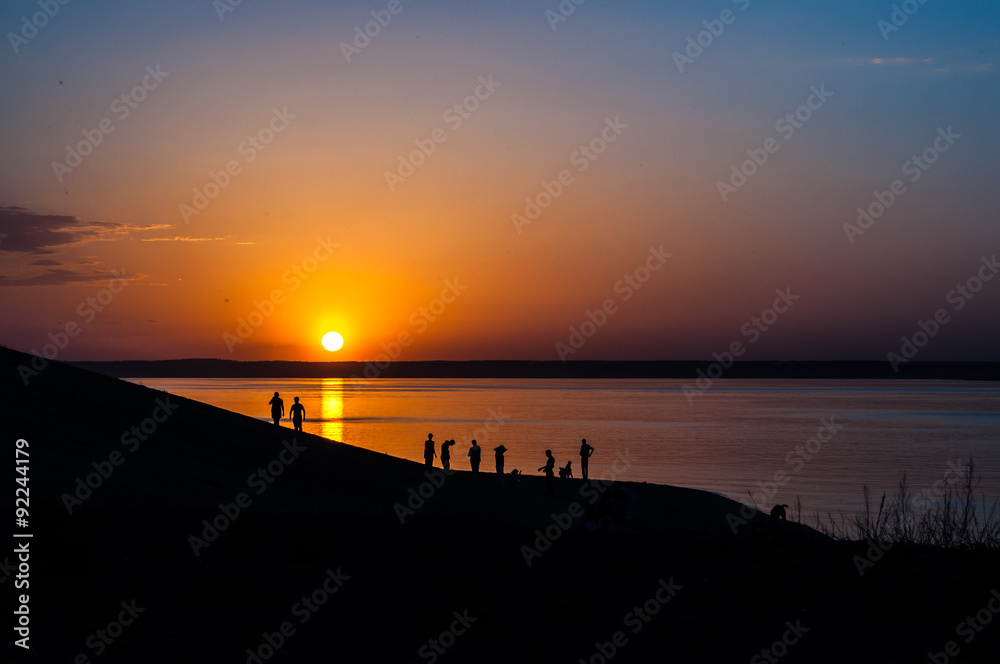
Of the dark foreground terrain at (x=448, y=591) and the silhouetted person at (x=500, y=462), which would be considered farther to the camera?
the silhouetted person at (x=500, y=462)

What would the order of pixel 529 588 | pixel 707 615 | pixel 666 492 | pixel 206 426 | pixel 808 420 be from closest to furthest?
pixel 707 615 → pixel 529 588 → pixel 206 426 → pixel 666 492 → pixel 808 420

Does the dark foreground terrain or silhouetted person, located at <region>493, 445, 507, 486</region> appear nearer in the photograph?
the dark foreground terrain

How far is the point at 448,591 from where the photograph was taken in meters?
10.6

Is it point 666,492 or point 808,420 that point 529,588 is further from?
point 808,420

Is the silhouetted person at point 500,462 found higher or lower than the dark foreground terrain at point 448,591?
higher

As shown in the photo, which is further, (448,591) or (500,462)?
(500,462)

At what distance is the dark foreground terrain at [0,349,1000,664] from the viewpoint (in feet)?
29.3

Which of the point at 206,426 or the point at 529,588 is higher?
the point at 206,426

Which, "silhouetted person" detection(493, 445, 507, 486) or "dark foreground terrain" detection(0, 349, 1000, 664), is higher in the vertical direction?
"silhouetted person" detection(493, 445, 507, 486)

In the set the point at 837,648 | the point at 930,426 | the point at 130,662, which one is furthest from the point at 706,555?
the point at 930,426

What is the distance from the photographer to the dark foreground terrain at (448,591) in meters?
Result: 8.93

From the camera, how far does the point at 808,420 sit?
328 feet

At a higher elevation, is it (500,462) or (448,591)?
(500,462)

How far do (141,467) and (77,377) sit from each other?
1093 centimetres
